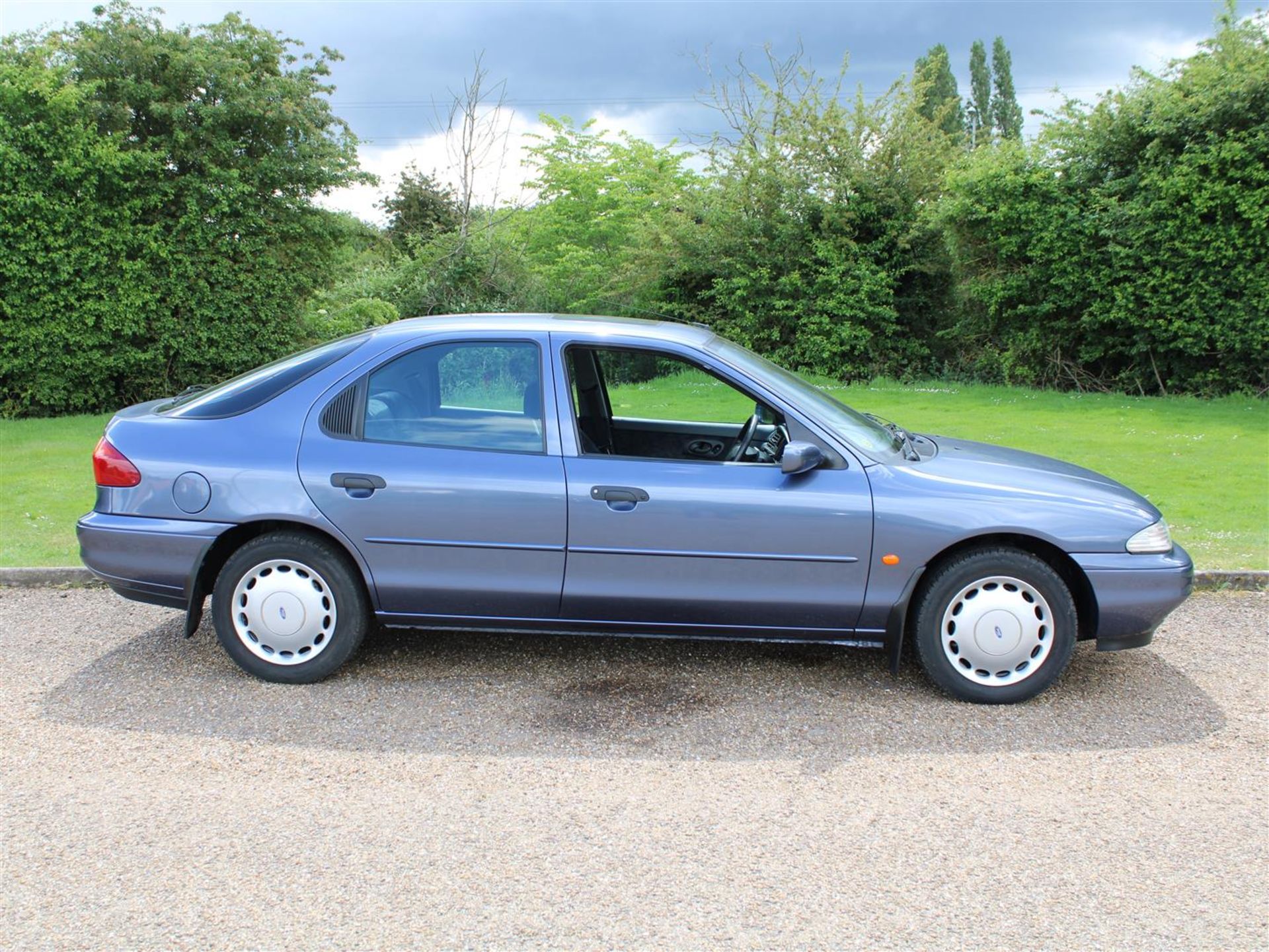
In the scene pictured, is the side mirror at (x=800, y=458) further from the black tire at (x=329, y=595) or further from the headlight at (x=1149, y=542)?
the black tire at (x=329, y=595)

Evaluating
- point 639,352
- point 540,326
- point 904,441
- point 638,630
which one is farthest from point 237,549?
point 904,441

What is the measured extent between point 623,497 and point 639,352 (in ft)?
2.53

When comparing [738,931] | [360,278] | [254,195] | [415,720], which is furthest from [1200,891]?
[360,278]

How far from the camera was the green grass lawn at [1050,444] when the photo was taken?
7.25 metres

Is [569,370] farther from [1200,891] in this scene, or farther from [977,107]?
[977,107]

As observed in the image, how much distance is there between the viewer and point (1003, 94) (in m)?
55.5

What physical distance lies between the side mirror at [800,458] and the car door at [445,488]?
0.97 m

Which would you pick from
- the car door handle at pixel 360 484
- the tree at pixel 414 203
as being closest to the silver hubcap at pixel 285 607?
the car door handle at pixel 360 484

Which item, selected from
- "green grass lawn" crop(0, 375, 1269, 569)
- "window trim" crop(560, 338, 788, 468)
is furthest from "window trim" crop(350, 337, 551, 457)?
"green grass lawn" crop(0, 375, 1269, 569)

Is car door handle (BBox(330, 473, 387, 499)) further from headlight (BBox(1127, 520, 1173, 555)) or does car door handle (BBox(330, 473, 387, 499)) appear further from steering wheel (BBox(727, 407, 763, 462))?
headlight (BBox(1127, 520, 1173, 555))

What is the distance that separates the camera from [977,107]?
182 feet

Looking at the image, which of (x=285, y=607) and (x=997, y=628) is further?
(x=285, y=607)

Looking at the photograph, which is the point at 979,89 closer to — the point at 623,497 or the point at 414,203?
the point at 414,203

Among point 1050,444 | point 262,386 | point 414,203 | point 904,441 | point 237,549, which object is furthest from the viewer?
point 414,203
